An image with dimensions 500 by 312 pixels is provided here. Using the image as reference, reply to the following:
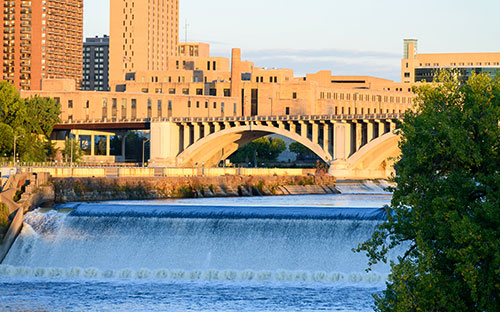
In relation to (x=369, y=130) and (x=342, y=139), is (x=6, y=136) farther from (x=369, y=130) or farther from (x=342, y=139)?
(x=369, y=130)

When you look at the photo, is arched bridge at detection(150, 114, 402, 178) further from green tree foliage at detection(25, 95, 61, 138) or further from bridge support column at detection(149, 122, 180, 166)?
green tree foliage at detection(25, 95, 61, 138)

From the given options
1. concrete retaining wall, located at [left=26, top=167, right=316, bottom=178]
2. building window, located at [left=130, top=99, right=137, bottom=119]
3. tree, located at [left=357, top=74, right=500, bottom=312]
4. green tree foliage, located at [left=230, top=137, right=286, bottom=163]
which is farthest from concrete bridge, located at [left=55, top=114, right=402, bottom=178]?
tree, located at [left=357, top=74, right=500, bottom=312]

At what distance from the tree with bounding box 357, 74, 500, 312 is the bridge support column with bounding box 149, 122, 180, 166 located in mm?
103429

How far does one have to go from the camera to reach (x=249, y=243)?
4550cm

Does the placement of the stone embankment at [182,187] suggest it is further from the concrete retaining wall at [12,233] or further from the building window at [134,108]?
the building window at [134,108]

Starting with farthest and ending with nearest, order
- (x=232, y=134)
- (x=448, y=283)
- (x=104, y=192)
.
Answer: (x=232, y=134)
(x=104, y=192)
(x=448, y=283)

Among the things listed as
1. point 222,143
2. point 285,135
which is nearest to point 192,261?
point 285,135

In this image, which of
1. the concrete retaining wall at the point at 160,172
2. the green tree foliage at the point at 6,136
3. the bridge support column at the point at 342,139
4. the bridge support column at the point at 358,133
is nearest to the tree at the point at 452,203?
the concrete retaining wall at the point at 160,172

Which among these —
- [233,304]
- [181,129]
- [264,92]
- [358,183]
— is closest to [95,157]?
[181,129]

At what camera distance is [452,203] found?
74.6ft

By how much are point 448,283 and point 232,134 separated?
105 metres

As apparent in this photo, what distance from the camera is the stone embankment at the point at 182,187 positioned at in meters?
69.9

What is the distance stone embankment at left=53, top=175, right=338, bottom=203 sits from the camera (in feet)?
229

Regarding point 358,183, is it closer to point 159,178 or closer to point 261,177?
point 261,177
